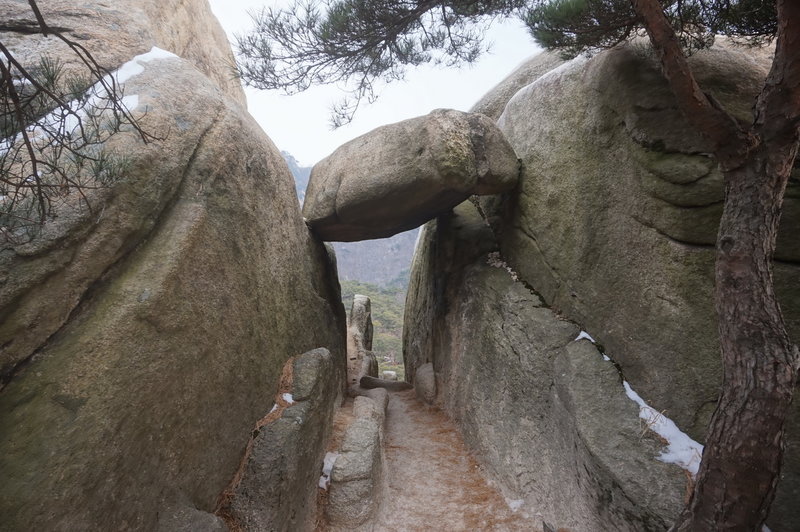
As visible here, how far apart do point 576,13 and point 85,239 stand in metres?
5.82

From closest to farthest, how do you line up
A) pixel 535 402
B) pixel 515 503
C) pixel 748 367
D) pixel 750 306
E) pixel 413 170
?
pixel 748 367 < pixel 750 306 < pixel 515 503 < pixel 535 402 < pixel 413 170

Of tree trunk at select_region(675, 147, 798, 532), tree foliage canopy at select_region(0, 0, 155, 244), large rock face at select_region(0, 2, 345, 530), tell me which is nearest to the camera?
tree foliage canopy at select_region(0, 0, 155, 244)

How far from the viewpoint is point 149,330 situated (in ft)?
12.2

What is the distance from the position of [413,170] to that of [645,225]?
357cm

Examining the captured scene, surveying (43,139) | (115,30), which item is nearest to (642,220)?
(43,139)

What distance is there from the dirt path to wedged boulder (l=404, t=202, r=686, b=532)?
271 mm

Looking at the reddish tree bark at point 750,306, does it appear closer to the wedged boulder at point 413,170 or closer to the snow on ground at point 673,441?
the snow on ground at point 673,441

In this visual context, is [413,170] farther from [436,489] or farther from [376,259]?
[376,259]

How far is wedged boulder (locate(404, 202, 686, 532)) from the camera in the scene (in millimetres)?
3951

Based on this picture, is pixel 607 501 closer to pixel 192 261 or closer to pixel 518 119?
pixel 192 261

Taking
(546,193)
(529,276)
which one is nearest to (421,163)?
(546,193)

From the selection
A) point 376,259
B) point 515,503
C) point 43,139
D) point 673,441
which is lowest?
point 376,259

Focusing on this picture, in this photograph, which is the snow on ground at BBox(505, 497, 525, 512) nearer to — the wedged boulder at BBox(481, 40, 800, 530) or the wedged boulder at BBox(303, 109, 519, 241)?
the wedged boulder at BBox(481, 40, 800, 530)

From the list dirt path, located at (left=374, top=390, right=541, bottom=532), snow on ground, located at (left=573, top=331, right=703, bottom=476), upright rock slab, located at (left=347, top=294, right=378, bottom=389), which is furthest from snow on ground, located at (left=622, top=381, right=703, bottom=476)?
upright rock slab, located at (left=347, top=294, right=378, bottom=389)
